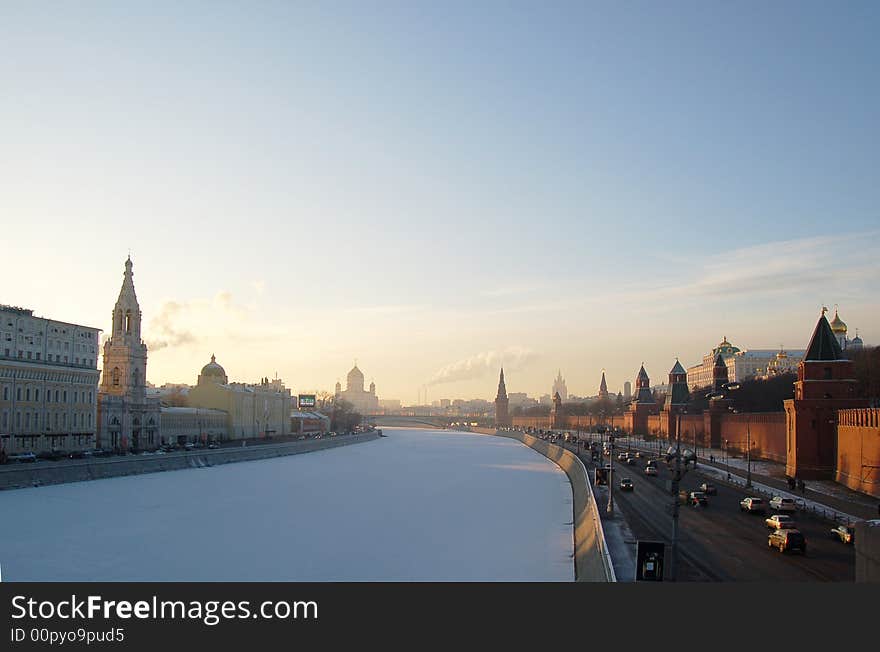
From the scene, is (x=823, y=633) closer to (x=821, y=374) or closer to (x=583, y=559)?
(x=583, y=559)

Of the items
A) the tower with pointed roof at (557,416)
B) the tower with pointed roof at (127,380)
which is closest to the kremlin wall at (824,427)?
the tower with pointed roof at (127,380)

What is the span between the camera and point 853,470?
39500 millimetres

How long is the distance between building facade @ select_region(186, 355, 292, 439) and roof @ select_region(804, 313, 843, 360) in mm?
65362

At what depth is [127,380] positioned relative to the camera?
7075 cm

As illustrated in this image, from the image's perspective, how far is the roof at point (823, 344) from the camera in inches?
1799

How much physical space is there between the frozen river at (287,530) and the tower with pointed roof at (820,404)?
12897mm

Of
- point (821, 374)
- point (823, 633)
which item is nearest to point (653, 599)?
point (823, 633)

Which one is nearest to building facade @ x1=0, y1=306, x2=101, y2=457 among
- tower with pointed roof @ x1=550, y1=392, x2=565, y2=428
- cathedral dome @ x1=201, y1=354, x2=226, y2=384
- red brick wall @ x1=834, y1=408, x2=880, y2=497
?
cathedral dome @ x1=201, y1=354, x2=226, y2=384

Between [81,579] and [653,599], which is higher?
[653,599]

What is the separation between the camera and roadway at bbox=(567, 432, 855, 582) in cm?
2045

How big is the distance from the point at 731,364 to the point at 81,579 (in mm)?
157145

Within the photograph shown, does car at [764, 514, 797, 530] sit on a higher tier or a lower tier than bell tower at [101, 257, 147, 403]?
lower

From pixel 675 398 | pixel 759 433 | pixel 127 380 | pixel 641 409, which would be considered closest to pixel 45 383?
pixel 127 380

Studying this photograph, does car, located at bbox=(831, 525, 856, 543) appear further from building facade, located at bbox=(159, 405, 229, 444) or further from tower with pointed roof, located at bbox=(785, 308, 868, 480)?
building facade, located at bbox=(159, 405, 229, 444)
